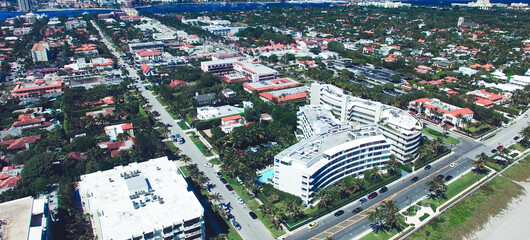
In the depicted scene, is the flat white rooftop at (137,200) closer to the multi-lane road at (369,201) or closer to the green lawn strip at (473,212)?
the multi-lane road at (369,201)

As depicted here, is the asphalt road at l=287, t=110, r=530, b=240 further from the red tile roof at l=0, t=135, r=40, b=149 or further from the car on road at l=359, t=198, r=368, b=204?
the red tile roof at l=0, t=135, r=40, b=149

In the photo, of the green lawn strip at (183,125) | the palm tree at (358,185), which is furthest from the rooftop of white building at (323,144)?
the green lawn strip at (183,125)

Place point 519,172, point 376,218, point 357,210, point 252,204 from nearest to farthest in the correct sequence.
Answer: point 376,218, point 357,210, point 252,204, point 519,172

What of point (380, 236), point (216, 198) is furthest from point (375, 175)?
point (216, 198)

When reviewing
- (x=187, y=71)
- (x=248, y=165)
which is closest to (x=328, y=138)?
(x=248, y=165)

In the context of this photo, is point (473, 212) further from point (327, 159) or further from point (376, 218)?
point (327, 159)
